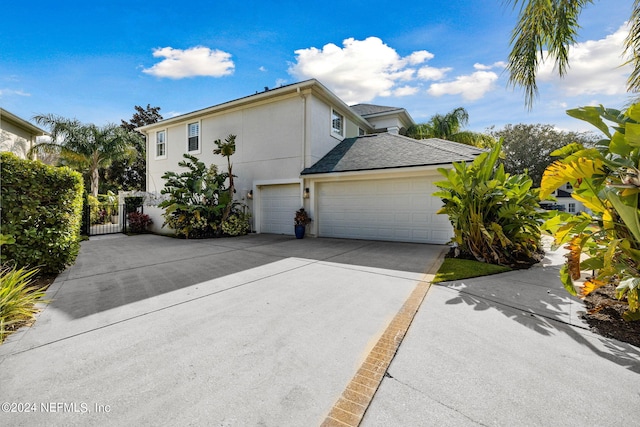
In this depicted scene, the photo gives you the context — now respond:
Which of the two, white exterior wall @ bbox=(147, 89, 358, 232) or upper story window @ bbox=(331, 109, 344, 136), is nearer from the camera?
white exterior wall @ bbox=(147, 89, 358, 232)

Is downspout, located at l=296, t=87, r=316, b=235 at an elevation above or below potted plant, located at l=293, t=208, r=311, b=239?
above

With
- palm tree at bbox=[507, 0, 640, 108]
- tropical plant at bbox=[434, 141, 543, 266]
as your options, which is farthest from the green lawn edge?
palm tree at bbox=[507, 0, 640, 108]

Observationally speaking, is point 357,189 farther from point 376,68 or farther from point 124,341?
point 124,341

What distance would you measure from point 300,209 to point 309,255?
3.64 meters

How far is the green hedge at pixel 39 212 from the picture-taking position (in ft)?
13.5

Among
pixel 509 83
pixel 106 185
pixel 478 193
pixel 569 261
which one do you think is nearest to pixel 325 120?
pixel 509 83

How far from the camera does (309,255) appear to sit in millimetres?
6969

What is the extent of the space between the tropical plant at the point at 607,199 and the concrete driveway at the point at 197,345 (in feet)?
7.31

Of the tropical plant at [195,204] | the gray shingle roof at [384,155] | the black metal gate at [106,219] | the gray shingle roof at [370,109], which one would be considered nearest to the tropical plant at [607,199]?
the gray shingle roof at [384,155]

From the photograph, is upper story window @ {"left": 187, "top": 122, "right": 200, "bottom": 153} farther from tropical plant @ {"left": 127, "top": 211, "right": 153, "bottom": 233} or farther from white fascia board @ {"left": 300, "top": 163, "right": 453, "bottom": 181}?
white fascia board @ {"left": 300, "top": 163, "right": 453, "bottom": 181}

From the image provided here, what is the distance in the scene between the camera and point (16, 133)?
13.4m

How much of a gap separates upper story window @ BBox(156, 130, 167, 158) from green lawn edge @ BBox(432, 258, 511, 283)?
1498 cm

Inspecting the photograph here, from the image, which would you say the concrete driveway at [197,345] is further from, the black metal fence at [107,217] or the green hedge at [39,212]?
the black metal fence at [107,217]

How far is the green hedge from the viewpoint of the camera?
4.12 m
